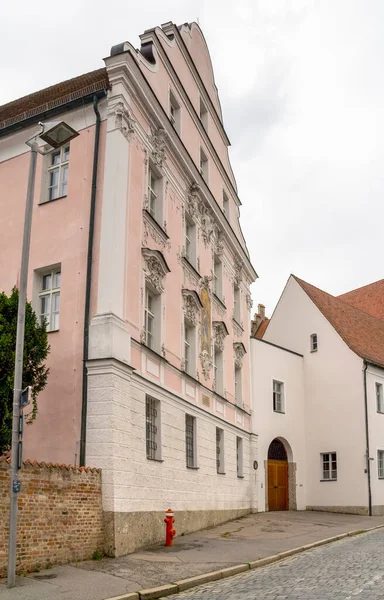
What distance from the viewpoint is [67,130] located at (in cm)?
1211

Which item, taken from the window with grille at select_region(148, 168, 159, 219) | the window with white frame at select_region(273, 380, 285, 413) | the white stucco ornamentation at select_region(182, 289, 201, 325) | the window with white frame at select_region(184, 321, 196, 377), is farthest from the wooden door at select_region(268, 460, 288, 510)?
the window with grille at select_region(148, 168, 159, 219)

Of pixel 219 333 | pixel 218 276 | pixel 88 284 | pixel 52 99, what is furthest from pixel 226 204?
pixel 88 284

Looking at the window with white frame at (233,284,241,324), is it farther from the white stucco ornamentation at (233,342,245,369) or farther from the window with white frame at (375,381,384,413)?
the window with white frame at (375,381,384,413)

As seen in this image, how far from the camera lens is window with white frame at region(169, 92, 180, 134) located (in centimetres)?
2220

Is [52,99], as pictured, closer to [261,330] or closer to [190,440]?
[190,440]

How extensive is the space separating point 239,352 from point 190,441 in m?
7.46

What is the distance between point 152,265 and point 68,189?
9.59 ft

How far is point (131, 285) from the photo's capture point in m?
17.2

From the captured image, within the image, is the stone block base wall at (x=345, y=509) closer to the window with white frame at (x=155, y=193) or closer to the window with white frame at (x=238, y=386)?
the window with white frame at (x=238, y=386)

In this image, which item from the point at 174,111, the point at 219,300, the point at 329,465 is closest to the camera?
the point at 174,111

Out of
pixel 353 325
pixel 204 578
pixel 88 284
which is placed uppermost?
pixel 353 325

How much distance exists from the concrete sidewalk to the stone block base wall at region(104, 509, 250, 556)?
262 mm

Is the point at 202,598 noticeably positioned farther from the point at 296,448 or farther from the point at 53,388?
the point at 296,448

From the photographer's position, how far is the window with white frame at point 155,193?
19.8 meters
